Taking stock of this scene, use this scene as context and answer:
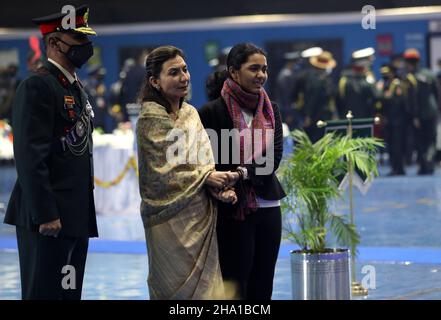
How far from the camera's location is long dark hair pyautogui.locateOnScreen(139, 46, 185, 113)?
4.74 meters

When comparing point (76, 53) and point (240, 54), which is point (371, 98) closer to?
point (240, 54)

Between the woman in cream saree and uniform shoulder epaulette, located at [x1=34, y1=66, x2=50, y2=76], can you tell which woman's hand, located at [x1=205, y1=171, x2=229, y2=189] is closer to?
the woman in cream saree

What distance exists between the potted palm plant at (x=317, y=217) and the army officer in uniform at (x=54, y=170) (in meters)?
1.54

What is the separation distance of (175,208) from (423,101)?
13.0 meters

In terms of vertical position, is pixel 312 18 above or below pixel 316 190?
above

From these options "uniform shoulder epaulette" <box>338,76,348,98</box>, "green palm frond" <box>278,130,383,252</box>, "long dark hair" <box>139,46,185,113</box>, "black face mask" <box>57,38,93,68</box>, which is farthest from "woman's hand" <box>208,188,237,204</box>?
"uniform shoulder epaulette" <box>338,76,348,98</box>

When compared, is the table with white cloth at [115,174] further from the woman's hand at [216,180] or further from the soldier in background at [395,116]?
the woman's hand at [216,180]

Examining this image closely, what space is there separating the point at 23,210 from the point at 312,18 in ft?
53.6

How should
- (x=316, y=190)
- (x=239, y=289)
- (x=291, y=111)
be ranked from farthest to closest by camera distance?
1. (x=291, y=111)
2. (x=316, y=190)
3. (x=239, y=289)

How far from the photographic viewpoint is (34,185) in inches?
178

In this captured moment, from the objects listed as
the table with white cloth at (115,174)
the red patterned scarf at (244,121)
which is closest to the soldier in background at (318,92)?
the table with white cloth at (115,174)

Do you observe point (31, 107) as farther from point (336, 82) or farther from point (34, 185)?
point (336, 82)

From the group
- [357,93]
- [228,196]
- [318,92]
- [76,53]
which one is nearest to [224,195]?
[228,196]
